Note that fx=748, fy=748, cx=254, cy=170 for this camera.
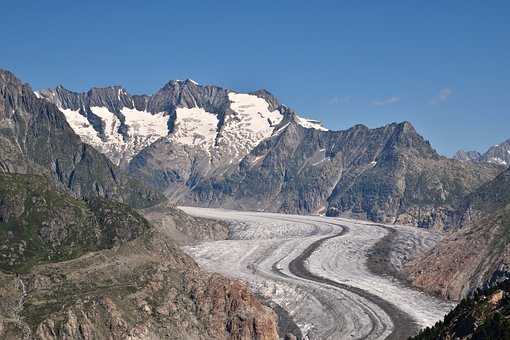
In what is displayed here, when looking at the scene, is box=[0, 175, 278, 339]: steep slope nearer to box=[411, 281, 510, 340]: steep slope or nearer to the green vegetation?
the green vegetation

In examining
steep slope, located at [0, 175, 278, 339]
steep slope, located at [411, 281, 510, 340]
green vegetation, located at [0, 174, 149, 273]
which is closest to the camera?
steep slope, located at [411, 281, 510, 340]

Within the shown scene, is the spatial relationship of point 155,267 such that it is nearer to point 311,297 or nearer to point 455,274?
point 311,297

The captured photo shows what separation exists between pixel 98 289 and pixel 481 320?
8655 cm

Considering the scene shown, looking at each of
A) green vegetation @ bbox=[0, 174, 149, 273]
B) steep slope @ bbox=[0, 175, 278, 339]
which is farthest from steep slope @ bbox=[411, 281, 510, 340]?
green vegetation @ bbox=[0, 174, 149, 273]

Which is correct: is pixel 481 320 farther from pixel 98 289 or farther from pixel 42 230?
pixel 42 230

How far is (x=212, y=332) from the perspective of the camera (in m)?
146

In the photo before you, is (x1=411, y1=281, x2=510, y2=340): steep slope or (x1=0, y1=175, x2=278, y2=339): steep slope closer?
(x1=411, y1=281, x2=510, y2=340): steep slope

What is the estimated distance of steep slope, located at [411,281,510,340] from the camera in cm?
8559

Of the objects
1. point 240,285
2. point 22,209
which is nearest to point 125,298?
point 240,285

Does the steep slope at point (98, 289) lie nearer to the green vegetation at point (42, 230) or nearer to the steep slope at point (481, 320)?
the green vegetation at point (42, 230)

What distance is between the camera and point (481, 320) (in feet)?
300

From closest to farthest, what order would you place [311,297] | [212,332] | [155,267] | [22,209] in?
[212,332], [155,267], [311,297], [22,209]

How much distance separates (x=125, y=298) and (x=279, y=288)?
2070 inches

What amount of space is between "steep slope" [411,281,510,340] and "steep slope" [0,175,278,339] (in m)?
54.4
